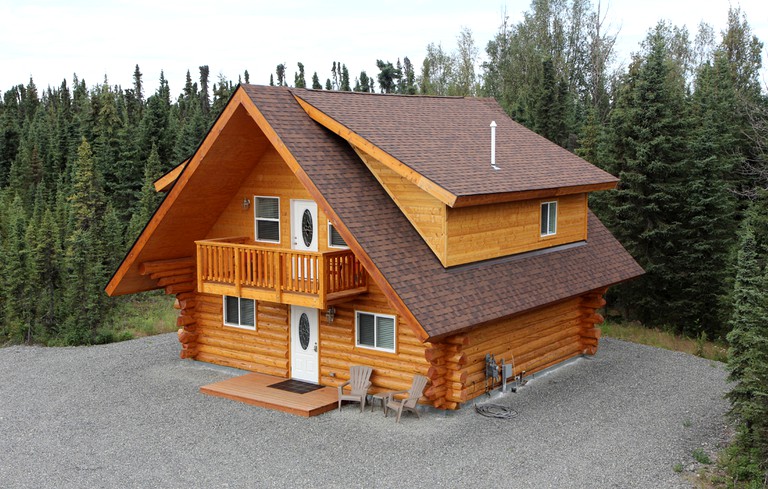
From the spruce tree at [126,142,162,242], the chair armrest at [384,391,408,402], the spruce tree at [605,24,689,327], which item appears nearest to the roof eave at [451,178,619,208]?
the chair armrest at [384,391,408,402]

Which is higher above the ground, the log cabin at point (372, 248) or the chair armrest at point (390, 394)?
the log cabin at point (372, 248)

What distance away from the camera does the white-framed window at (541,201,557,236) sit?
18.1 m

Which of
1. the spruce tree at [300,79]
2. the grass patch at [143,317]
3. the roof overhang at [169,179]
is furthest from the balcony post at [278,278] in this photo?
the spruce tree at [300,79]

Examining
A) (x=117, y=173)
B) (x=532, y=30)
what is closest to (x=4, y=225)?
(x=117, y=173)

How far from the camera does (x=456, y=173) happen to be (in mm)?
15531

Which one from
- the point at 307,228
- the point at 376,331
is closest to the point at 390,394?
the point at 376,331

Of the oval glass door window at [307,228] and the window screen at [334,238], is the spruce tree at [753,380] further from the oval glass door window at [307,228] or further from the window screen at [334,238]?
the oval glass door window at [307,228]

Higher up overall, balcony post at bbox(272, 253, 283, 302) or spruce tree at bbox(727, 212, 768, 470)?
balcony post at bbox(272, 253, 283, 302)

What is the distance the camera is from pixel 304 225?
16.6 meters

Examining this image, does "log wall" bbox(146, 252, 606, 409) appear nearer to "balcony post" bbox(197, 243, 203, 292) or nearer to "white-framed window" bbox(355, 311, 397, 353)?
"white-framed window" bbox(355, 311, 397, 353)

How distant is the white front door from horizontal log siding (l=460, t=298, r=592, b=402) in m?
3.38

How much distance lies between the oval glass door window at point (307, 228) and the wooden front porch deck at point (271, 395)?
314 cm

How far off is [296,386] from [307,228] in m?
3.39

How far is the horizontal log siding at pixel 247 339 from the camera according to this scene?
675 inches
